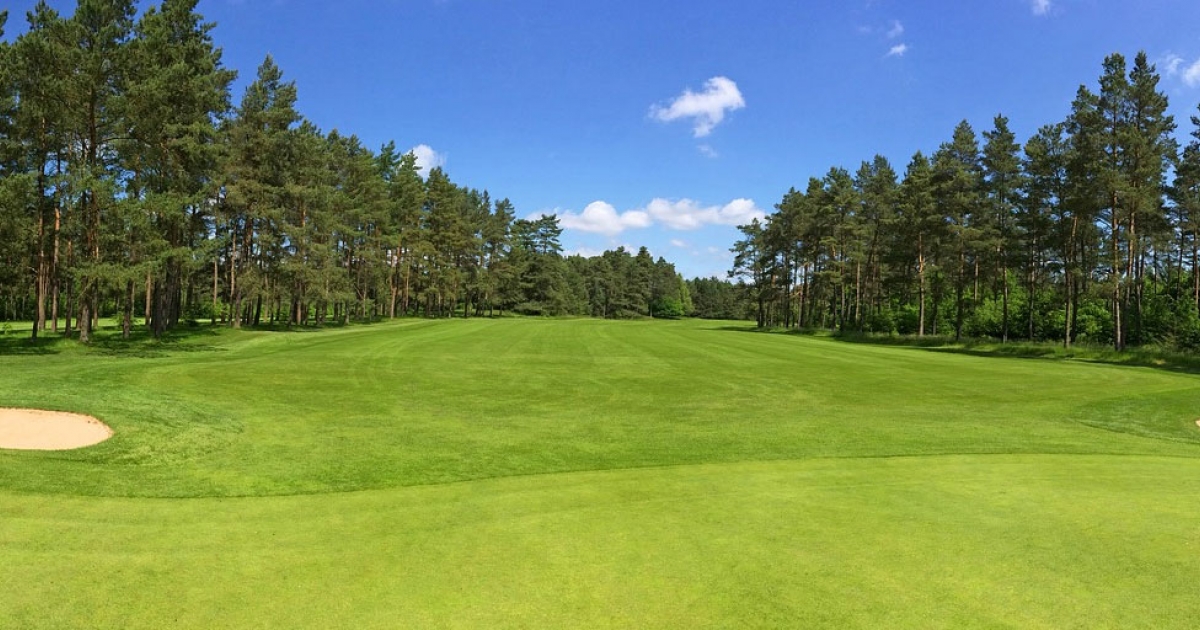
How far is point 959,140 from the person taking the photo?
52.8 metres

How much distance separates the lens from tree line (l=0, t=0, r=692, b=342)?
1029 inches

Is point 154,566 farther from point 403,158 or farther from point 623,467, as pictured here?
point 403,158

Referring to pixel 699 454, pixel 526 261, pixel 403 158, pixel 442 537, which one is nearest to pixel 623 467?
pixel 699 454

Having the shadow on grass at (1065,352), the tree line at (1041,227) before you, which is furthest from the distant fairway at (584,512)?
the tree line at (1041,227)

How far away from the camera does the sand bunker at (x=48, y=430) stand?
1039 cm

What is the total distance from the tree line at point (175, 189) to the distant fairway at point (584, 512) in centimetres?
1366

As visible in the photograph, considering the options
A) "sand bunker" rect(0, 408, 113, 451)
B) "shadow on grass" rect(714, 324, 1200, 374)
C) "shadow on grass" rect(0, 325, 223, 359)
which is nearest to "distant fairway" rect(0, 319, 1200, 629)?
"sand bunker" rect(0, 408, 113, 451)

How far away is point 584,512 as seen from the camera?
301 inches

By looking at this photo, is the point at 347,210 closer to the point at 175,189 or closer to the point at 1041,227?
the point at 175,189

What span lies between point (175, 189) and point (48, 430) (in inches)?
1055

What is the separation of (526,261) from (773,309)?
2109 inches

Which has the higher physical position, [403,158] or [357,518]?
[403,158]

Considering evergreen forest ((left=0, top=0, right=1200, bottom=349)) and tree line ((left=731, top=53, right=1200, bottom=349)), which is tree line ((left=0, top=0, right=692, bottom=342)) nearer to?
evergreen forest ((left=0, top=0, right=1200, bottom=349))

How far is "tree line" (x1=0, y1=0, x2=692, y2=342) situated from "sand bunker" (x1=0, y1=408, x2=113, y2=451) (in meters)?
17.1
